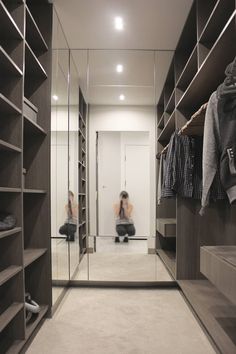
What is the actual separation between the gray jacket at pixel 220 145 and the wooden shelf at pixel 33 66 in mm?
1285

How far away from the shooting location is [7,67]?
1.67 m

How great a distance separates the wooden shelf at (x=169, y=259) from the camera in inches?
122

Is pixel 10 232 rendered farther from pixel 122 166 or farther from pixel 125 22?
pixel 125 22

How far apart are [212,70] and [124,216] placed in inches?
74.2

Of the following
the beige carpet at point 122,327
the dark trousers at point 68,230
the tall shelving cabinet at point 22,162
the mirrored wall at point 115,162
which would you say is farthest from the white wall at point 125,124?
the tall shelving cabinet at point 22,162

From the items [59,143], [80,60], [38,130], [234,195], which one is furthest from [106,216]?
[234,195]

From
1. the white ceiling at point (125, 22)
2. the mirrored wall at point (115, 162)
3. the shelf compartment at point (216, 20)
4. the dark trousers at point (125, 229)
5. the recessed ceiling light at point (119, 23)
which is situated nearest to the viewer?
the shelf compartment at point (216, 20)

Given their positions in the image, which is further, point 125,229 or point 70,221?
point 125,229

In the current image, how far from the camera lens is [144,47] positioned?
308 centimetres

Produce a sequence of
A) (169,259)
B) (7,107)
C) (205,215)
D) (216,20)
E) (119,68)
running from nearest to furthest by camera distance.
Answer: (7,107) < (216,20) < (205,215) < (119,68) < (169,259)

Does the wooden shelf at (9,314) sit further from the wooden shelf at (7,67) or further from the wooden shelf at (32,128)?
the wooden shelf at (7,67)

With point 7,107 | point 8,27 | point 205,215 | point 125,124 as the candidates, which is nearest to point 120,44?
point 125,124

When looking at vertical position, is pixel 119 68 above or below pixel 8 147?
above

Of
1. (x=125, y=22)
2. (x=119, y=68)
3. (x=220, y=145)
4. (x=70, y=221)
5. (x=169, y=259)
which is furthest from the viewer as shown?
(x=169, y=259)
